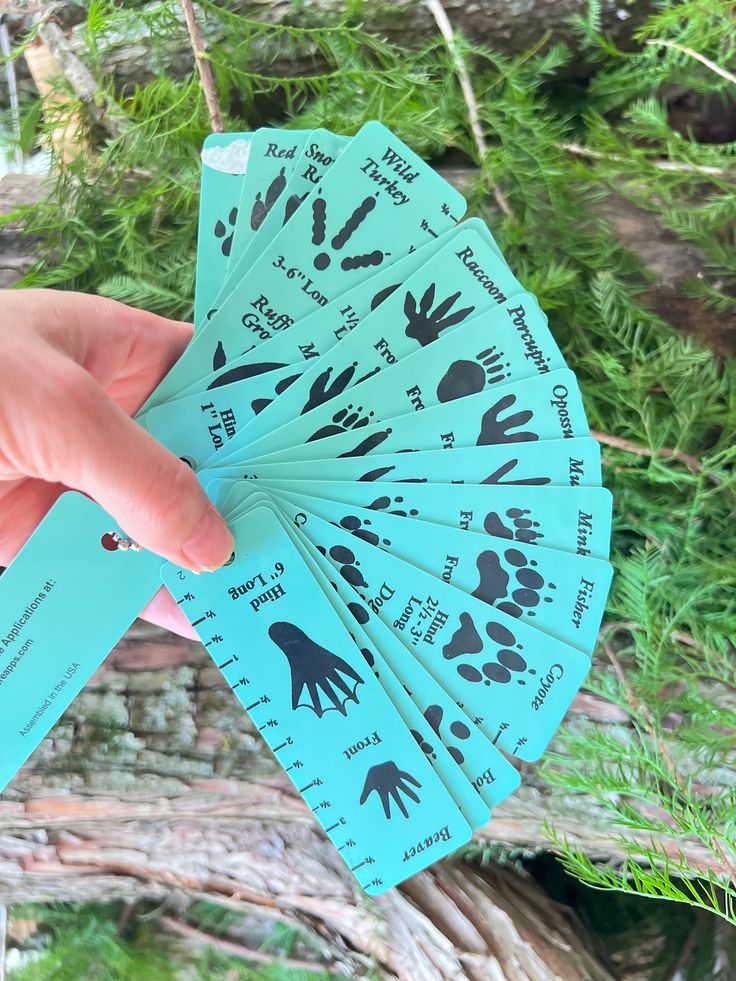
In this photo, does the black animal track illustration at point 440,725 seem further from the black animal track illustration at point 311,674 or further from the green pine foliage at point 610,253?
the green pine foliage at point 610,253

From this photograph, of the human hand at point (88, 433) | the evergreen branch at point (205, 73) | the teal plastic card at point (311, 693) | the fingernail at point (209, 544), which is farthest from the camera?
the evergreen branch at point (205, 73)

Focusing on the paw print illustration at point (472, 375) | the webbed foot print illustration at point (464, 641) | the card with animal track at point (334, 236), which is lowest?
the webbed foot print illustration at point (464, 641)

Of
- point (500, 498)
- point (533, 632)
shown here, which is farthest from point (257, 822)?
point (500, 498)

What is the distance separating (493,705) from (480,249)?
2.37 ft

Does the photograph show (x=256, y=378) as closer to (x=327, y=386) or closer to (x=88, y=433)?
(x=327, y=386)

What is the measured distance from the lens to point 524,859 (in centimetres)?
171

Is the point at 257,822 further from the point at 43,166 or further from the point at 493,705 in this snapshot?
the point at 43,166

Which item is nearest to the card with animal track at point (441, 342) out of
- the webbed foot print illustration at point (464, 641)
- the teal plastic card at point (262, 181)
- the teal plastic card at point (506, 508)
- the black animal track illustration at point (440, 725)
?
the teal plastic card at point (506, 508)

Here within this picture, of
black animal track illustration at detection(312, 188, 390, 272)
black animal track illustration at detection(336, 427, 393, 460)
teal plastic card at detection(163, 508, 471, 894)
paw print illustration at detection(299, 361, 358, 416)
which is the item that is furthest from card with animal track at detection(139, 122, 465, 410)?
teal plastic card at detection(163, 508, 471, 894)

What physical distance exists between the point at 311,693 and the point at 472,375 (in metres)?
0.55

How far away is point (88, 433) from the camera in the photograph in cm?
86

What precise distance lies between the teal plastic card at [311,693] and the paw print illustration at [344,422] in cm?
17

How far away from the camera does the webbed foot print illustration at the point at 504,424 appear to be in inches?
43.2

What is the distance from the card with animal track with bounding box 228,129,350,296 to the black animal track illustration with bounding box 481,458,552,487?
0.51 meters
